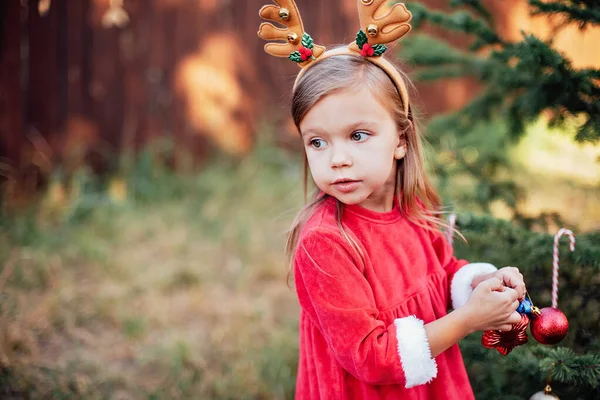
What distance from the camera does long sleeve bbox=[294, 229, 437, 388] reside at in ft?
4.50

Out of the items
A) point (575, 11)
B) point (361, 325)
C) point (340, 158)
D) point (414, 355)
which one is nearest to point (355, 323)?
point (361, 325)

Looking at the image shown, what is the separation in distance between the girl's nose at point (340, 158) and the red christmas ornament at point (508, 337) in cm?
63

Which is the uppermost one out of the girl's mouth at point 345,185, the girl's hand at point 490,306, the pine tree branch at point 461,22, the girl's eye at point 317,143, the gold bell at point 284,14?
the pine tree branch at point 461,22

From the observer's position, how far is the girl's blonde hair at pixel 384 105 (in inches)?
56.9

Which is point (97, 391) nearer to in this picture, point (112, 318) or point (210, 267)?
point (112, 318)

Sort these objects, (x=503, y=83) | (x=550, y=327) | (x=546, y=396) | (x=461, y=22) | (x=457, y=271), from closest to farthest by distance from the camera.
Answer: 1. (x=550, y=327)
2. (x=546, y=396)
3. (x=457, y=271)
4. (x=461, y=22)
5. (x=503, y=83)

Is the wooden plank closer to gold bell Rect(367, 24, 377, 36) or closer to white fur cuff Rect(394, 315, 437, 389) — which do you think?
gold bell Rect(367, 24, 377, 36)

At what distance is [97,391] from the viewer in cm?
244

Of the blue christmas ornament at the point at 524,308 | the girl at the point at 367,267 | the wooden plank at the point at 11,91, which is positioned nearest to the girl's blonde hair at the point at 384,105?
the girl at the point at 367,267

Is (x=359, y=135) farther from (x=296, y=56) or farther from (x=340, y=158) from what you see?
(x=296, y=56)

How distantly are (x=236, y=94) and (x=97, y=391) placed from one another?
3.28 meters

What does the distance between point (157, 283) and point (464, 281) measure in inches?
87.5

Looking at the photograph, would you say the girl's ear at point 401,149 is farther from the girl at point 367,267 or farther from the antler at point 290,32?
the antler at point 290,32

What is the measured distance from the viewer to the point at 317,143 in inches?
59.6
